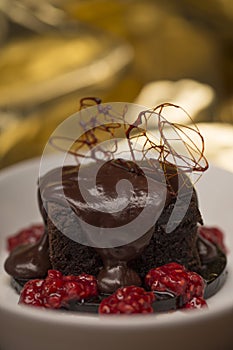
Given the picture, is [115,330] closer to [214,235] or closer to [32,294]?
[32,294]

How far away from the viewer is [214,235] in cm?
227

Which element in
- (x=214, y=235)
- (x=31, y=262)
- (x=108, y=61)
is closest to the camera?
(x=31, y=262)

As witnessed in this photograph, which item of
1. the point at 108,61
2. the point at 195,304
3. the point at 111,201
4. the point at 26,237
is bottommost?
the point at 195,304

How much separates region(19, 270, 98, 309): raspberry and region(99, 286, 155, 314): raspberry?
0.26 ft

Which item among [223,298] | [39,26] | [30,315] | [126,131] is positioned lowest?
[223,298]

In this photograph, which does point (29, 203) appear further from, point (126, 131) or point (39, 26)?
point (39, 26)

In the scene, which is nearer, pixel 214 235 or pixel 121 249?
pixel 121 249

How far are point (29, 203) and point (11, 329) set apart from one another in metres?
0.95

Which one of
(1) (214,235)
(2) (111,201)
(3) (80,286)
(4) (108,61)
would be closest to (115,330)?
(3) (80,286)

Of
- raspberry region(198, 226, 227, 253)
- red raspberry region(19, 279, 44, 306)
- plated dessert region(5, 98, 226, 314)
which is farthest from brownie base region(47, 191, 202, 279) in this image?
raspberry region(198, 226, 227, 253)

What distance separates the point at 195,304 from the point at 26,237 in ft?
2.27

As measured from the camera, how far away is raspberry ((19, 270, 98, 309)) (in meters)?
1.83

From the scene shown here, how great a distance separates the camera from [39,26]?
392 cm

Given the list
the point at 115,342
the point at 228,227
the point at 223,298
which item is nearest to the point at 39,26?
the point at 228,227
